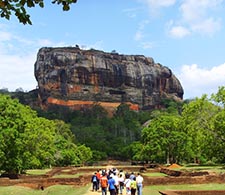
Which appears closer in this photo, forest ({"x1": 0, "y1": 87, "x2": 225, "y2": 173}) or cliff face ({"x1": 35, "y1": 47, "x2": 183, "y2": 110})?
forest ({"x1": 0, "y1": 87, "x2": 225, "y2": 173})

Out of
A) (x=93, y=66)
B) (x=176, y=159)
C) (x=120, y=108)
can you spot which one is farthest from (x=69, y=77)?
(x=176, y=159)

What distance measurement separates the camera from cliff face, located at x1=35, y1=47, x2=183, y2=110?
4806 inches

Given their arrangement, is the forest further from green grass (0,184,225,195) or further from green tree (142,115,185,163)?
green grass (0,184,225,195)

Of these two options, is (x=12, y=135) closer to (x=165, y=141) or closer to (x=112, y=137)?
(x=165, y=141)

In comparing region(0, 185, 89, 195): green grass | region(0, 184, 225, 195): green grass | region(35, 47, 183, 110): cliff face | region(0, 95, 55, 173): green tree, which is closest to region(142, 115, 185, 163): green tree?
region(0, 95, 55, 173): green tree

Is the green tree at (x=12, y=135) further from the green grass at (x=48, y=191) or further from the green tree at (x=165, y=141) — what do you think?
the green tree at (x=165, y=141)

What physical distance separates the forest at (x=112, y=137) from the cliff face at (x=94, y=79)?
52.3 feet

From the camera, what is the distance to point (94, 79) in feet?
409


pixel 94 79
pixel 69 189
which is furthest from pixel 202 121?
pixel 94 79

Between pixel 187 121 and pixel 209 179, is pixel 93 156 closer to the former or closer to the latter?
pixel 187 121

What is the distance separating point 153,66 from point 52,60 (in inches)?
1434

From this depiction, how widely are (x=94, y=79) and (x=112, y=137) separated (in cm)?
3389

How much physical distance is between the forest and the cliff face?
15.9 meters

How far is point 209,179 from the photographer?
23859 mm
